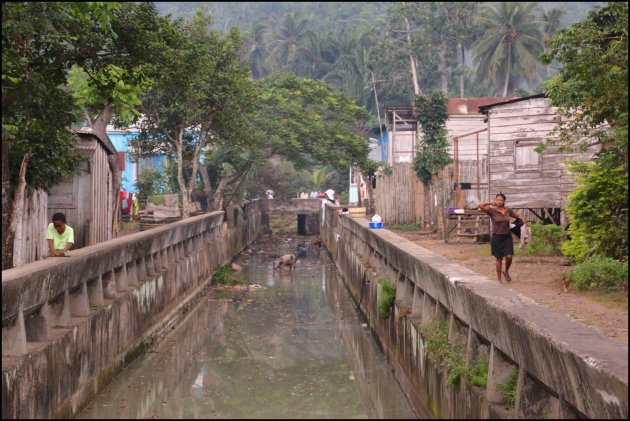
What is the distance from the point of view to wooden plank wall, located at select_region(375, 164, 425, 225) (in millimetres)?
33031

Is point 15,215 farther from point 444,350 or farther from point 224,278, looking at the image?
point 224,278

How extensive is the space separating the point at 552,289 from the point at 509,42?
52.9 meters

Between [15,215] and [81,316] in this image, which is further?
[15,215]

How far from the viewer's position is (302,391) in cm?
1418

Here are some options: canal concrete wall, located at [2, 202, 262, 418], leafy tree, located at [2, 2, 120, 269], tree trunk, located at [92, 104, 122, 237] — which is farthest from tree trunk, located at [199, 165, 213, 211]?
leafy tree, located at [2, 2, 120, 269]

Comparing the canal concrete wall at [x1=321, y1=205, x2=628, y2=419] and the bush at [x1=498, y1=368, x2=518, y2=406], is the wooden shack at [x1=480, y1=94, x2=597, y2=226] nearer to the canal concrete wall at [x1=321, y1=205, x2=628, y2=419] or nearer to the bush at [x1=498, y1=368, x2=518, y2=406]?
the canal concrete wall at [x1=321, y1=205, x2=628, y2=419]

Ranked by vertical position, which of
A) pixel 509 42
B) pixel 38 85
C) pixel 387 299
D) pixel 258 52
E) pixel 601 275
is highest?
pixel 258 52

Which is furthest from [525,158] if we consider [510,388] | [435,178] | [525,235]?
[510,388]

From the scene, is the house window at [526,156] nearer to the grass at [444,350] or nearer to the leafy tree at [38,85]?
the grass at [444,350]

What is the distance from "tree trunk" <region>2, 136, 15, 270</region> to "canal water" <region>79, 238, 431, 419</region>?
2.52 metres

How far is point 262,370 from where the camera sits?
→ 15898 millimetres

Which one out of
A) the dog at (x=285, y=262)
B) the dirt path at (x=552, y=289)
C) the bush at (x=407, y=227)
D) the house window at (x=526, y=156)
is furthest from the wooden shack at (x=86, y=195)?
the dog at (x=285, y=262)

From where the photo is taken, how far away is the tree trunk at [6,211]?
495 inches

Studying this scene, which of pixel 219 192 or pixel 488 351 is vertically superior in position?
pixel 219 192
